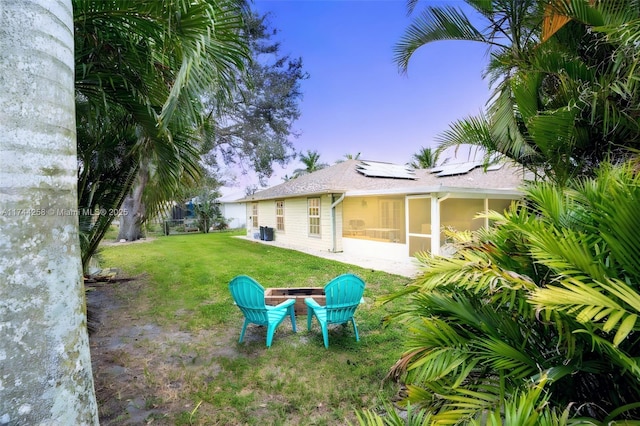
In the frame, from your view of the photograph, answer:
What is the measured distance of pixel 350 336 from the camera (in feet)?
15.8

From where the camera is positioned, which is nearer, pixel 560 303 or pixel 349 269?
pixel 560 303

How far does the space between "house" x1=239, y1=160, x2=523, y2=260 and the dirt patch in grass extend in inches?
314

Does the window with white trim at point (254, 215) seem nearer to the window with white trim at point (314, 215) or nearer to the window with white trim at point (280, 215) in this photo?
the window with white trim at point (280, 215)

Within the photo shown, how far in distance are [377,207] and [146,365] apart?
13.4 m

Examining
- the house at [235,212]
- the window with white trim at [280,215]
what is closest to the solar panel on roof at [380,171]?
the window with white trim at [280,215]

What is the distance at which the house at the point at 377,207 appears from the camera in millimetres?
12086

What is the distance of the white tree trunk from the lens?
1.42 metres

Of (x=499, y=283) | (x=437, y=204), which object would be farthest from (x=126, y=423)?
(x=437, y=204)

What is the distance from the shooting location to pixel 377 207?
16.1 m

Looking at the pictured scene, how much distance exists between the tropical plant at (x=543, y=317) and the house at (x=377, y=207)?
27.3 feet

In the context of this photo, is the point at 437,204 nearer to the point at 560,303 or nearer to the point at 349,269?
the point at 349,269

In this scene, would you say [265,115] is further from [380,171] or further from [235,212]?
[235,212]

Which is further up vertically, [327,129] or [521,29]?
[327,129]

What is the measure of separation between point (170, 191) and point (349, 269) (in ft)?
21.8
